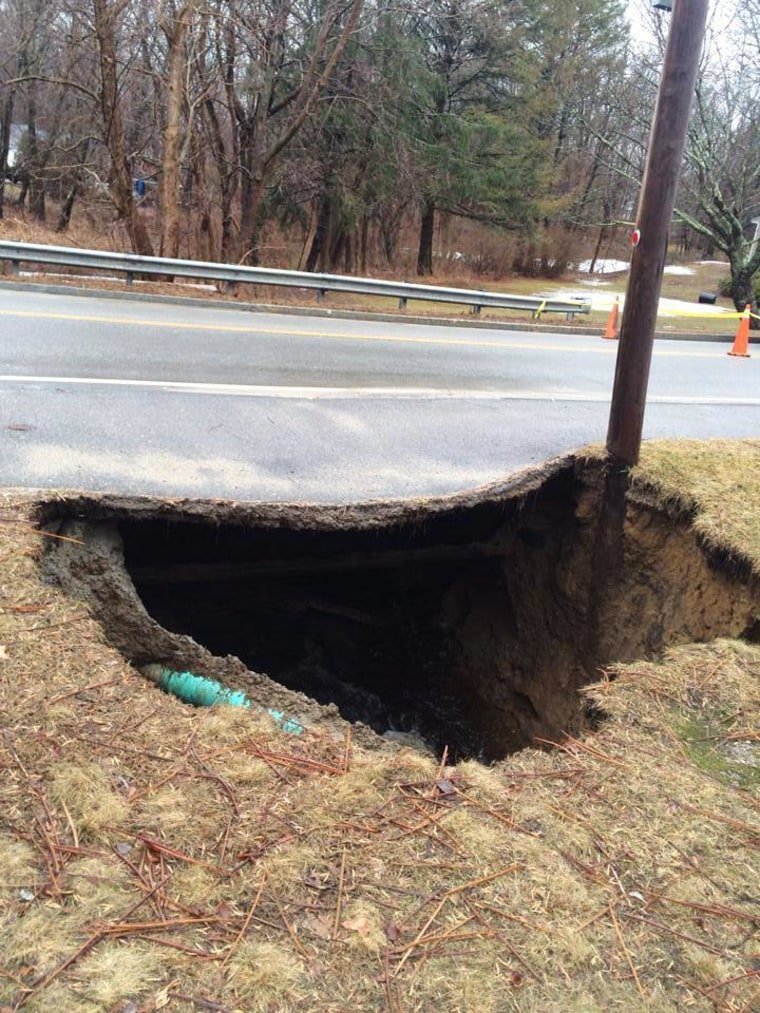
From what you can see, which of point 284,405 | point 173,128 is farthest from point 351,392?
point 173,128

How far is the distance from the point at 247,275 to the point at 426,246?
15.8 m

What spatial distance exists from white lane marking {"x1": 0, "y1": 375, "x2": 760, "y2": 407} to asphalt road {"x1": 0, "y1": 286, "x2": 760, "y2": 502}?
30mm

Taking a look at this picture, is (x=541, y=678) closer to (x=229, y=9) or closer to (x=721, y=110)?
(x=229, y=9)

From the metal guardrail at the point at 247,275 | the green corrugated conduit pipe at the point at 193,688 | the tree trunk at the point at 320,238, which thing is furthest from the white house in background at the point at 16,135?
the green corrugated conduit pipe at the point at 193,688

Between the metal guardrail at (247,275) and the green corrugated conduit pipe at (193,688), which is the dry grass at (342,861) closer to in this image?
the green corrugated conduit pipe at (193,688)

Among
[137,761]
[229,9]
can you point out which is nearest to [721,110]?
[229,9]

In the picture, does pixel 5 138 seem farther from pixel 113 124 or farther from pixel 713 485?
pixel 713 485

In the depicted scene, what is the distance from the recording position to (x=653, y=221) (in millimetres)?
5008

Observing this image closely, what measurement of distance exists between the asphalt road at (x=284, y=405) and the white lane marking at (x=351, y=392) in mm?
30

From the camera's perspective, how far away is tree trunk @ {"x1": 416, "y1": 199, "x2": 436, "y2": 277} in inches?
1084

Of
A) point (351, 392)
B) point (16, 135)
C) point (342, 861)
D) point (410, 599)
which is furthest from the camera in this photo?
point (16, 135)

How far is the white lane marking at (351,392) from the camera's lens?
259 inches

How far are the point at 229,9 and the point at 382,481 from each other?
14515mm

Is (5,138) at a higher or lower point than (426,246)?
higher
